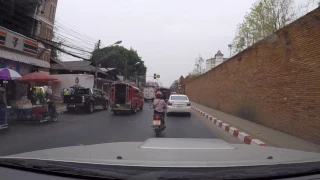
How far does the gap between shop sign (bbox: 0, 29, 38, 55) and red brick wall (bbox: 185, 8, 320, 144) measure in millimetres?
14172

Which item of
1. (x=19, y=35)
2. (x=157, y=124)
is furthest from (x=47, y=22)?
(x=157, y=124)

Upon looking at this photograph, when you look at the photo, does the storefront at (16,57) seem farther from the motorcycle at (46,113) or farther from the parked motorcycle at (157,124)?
the parked motorcycle at (157,124)

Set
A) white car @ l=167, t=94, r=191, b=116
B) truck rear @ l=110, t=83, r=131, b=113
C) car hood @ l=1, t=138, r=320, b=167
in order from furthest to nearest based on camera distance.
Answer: truck rear @ l=110, t=83, r=131, b=113, white car @ l=167, t=94, r=191, b=116, car hood @ l=1, t=138, r=320, b=167

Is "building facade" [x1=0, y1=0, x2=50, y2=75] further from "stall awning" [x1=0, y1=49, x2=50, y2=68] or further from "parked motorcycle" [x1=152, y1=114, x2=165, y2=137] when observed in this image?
"parked motorcycle" [x1=152, y1=114, x2=165, y2=137]

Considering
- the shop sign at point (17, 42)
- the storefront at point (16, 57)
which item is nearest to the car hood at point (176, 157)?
the storefront at point (16, 57)

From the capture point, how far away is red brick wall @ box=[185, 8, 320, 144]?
7.63 meters

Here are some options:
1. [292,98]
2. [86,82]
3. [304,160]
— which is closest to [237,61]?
[292,98]

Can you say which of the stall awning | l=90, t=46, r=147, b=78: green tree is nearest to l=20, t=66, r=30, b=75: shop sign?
the stall awning

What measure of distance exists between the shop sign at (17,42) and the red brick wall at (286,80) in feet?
46.5

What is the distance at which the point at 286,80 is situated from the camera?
9.37 meters

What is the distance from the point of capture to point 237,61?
16.3 metres

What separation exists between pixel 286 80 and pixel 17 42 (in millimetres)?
16796

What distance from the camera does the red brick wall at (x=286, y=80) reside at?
7629mm

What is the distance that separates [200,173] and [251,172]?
46cm
